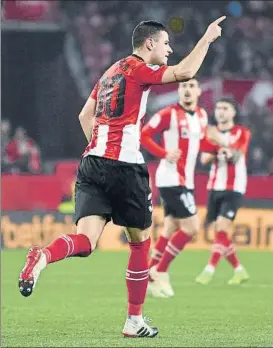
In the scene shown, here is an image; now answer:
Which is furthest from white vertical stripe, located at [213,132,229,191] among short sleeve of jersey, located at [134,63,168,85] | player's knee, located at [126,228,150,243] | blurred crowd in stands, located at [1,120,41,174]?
blurred crowd in stands, located at [1,120,41,174]

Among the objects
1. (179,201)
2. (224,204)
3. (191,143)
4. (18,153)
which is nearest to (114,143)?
(179,201)

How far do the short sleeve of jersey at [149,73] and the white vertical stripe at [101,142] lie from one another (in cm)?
41

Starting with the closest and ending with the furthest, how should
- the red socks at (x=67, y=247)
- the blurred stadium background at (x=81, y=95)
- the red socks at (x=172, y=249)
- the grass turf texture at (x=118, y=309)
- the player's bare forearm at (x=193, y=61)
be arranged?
the player's bare forearm at (x=193, y=61) → the red socks at (x=67, y=247) → the grass turf texture at (x=118, y=309) → the red socks at (x=172, y=249) → the blurred stadium background at (x=81, y=95)

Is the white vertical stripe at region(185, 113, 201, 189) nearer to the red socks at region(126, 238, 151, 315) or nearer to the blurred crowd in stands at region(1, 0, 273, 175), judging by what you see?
the red socks at region(126, 238, 151, 315)

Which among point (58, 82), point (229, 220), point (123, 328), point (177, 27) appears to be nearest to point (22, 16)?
point (58, 82)

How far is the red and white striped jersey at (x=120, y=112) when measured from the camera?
6.55m

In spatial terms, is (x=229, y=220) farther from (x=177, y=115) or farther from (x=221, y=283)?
(x=177, y=115)

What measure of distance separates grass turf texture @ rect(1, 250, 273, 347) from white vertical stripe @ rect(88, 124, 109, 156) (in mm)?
1144

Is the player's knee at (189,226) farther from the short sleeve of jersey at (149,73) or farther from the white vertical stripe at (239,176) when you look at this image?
the short sleeve of jersey at (149,73)

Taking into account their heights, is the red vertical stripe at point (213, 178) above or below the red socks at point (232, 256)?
above

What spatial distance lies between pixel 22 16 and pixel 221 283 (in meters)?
11.4

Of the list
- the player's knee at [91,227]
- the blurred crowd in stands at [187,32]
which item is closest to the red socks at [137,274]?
the player's knee at [91,227]

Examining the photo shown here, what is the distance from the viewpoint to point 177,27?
21.4m

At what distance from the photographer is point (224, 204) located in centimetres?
1142
